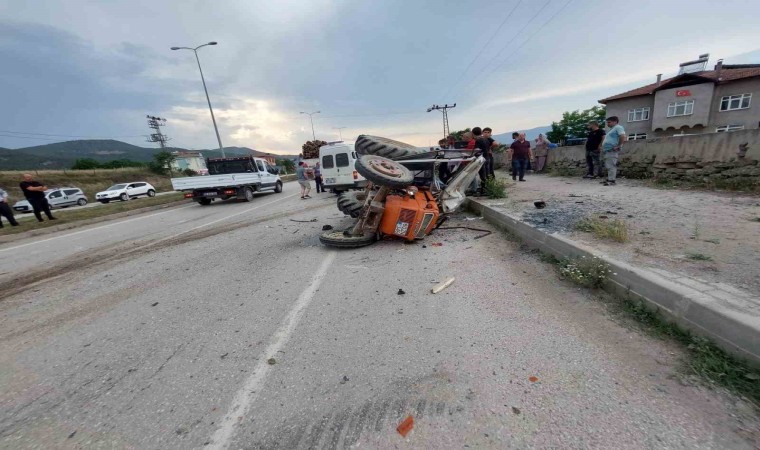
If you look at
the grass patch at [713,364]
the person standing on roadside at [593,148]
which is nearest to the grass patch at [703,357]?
the grass patch at [713,364]

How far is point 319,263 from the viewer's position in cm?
454

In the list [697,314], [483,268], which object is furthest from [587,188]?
[697,314]

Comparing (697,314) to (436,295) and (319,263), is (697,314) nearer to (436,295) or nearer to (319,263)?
(436,295)

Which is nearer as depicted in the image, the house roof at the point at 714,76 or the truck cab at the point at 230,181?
the truck cab at the point at 230,181

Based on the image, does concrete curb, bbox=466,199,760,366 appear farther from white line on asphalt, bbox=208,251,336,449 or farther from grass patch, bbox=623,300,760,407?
white line on asphalt, bbox=208,251,336,449

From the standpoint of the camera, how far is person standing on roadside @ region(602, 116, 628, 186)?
7219 millimetres

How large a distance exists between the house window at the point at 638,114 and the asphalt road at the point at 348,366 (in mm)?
40715

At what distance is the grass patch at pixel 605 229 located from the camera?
11.8ft

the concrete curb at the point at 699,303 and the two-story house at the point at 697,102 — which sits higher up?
the two-story house at the point at 697,102

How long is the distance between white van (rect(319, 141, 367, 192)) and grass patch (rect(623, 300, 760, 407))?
32.8 feet

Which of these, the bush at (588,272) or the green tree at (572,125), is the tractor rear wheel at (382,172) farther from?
the green tree at (572,125)

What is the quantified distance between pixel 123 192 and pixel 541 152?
3127cm

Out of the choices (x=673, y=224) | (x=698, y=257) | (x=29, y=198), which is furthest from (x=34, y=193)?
(x=673, y=224)

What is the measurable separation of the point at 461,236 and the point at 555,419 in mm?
3887
